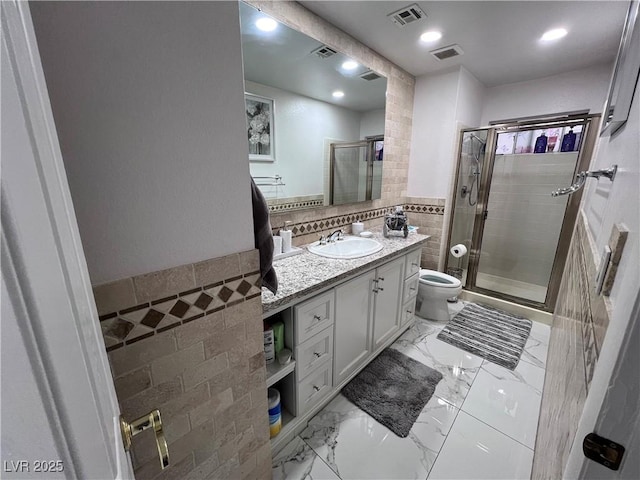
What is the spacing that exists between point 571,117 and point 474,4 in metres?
1.48

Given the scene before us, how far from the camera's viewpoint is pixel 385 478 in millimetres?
1175


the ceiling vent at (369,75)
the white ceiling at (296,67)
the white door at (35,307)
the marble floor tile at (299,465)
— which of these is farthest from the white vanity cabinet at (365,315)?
the ceiling vent at (369,75)

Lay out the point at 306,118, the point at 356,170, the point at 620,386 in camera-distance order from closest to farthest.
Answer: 1. the point at 620,386
2. the point at 306,118
3. the point at 356,170

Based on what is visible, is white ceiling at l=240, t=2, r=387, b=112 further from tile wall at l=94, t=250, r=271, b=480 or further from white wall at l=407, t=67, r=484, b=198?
tile wall at l=94, t=250, r=271, b=480

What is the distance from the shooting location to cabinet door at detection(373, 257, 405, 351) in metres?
1.70

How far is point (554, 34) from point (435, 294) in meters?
2.09

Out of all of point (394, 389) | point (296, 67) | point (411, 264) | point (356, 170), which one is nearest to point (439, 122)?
point (356, 170)

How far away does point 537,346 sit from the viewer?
2.09 metres

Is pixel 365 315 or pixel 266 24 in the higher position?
pixel 266 24

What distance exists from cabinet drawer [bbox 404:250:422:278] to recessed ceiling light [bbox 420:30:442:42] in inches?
61.9

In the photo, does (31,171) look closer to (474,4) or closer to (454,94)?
(474,4)

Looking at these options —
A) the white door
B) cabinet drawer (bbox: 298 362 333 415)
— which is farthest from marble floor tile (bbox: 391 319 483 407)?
the white door

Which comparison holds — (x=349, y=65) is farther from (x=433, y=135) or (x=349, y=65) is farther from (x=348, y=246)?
(x=348, y=246)

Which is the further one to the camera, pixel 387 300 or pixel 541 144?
pixel 541 144
